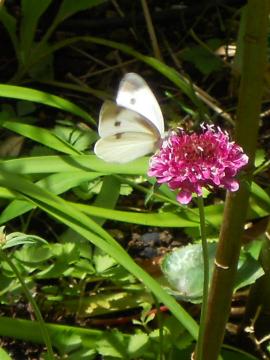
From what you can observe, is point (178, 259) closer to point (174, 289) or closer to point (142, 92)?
point (174, 289)

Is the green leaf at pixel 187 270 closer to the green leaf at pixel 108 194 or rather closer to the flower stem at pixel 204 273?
the flower stem at pixel 204 273

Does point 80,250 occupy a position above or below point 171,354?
above

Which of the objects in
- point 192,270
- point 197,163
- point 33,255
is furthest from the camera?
point 33,255

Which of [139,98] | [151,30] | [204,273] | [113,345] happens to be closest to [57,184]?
[113,345]

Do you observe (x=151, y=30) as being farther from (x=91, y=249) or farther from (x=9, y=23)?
(x=91, y=249)

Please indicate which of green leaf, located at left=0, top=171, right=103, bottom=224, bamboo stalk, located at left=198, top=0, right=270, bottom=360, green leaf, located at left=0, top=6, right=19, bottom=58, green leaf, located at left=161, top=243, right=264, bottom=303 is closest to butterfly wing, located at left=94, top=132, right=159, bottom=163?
bamboo stalk, located at left=198, top=0, right=270, bottom=360

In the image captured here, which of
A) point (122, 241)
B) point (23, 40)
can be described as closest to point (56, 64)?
point (23, 40)
